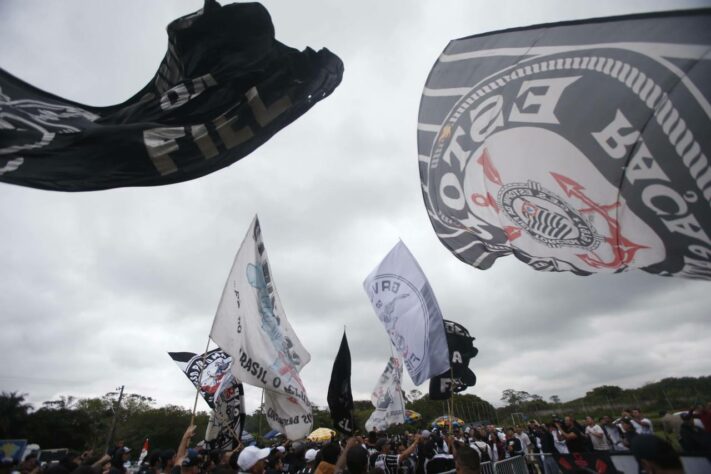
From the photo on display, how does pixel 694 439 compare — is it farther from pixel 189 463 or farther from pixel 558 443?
pixel 189 463

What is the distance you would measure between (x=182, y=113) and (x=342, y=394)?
5611 mm

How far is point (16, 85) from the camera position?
443 cm

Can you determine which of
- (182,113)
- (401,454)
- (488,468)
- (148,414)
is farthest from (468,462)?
(148,414)

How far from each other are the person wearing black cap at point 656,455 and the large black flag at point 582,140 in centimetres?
167

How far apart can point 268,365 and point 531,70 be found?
5.80 meters

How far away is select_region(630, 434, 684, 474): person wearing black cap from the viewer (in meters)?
2.26

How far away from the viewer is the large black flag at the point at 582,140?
115 inches

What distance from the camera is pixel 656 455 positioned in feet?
7.55

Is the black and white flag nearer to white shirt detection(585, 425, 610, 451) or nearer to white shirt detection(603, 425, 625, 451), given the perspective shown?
white shirt detection(585, 425, 610, 451)

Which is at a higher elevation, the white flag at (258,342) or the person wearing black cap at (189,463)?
the white flag at (258,342)

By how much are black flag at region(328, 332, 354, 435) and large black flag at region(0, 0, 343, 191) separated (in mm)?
4417

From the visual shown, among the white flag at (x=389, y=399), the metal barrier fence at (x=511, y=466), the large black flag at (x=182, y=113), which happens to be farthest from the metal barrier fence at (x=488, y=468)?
the large black flag at (x=182, y=113)

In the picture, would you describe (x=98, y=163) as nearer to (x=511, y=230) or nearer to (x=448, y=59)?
(x=448, y=59)

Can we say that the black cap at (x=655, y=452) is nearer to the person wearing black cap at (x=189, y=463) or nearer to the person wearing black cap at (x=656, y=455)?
the person wearing black cap at (x=656, y=455)
